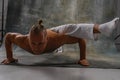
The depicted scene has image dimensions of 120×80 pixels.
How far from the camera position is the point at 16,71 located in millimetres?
2410

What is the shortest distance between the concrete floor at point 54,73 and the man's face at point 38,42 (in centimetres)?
19

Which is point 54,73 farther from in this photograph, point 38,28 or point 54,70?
point 38,28

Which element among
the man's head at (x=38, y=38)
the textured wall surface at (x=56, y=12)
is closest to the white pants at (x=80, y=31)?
the man's head at (x=38, y=38)

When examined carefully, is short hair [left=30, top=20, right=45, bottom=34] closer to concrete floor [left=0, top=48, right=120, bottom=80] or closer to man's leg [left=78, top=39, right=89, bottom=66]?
concrete floor [left=0, top=48, right=120, bottom=80]

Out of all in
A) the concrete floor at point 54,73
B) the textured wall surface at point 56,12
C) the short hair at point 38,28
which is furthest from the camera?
the textured wall surface at point 56,12

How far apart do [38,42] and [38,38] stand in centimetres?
5

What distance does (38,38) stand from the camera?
2.52m

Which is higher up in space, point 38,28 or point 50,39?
point 38,28

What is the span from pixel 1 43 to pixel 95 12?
4.59 feet

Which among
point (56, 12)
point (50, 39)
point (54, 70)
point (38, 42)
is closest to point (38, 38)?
point (38, 42)

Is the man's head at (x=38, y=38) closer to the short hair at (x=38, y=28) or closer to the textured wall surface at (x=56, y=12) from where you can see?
the short hair at (x=38, y=28)

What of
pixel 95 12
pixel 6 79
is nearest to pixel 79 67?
pixel 6 79

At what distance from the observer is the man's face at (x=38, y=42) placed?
99.0 inches

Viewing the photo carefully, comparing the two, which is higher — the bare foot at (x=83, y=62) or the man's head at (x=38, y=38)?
the man's head at (x=38, y=38)
